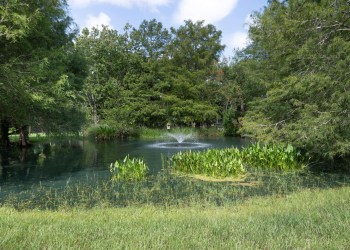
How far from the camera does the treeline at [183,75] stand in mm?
10750

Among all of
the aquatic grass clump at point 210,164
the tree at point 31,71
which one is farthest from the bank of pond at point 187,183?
the tree at point 31,71

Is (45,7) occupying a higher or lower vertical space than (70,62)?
higher

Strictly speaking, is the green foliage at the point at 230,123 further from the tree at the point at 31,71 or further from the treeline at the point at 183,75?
the tree at the point at 31,71

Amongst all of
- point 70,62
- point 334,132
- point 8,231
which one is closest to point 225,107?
point 70,62

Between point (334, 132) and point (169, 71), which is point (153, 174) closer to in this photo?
point (334, 132)

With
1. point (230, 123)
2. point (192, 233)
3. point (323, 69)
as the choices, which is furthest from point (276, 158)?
point (230, 123)

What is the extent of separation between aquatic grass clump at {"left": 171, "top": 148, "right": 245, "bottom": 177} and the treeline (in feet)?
7.08

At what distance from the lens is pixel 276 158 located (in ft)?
45.5

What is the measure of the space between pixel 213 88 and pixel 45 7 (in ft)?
89.7

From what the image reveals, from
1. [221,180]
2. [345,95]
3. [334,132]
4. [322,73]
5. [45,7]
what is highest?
[45,7]

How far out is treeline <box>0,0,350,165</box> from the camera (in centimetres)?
1075

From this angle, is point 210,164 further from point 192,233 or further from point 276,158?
point 192,233

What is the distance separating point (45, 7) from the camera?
637 inches

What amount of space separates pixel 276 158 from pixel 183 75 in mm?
26252
